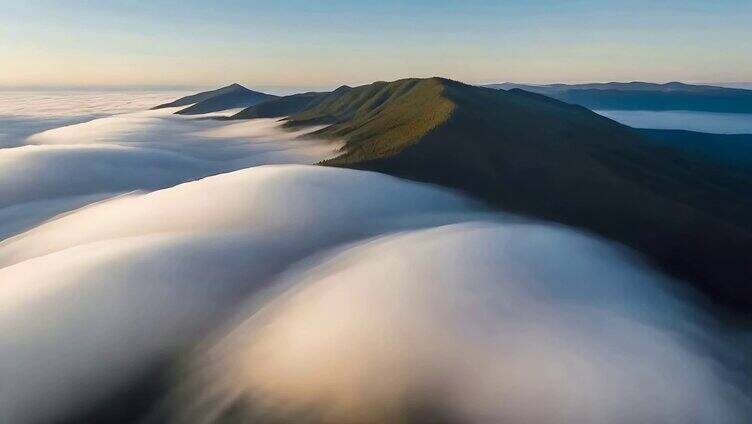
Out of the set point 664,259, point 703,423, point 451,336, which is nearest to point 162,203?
point 451,336

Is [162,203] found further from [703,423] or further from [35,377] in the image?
[703,423]

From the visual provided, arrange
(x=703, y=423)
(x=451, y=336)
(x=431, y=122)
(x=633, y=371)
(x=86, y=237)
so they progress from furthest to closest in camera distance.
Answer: (x=431, y=122) < (x=86, y=237) < (x=451, y=336) < (x=633, y=371) < (x=703, y=423)

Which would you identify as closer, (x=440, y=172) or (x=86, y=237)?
(x=86, y=237)
